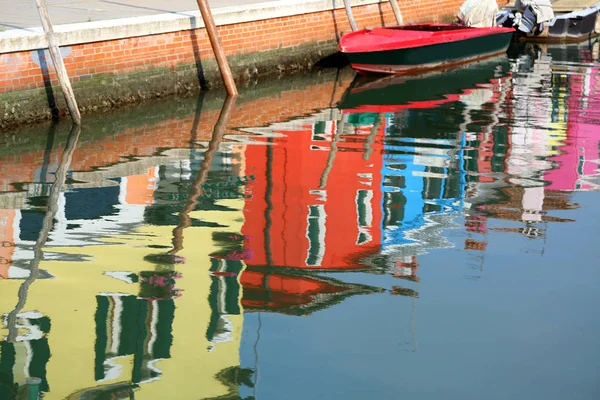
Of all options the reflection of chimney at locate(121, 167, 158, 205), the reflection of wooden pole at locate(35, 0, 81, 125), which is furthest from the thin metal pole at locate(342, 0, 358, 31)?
the reflection of chimney at locate(121, 167, 158, 205)

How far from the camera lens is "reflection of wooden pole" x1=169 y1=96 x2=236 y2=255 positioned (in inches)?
344

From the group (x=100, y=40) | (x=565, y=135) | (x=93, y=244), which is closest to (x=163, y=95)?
(x=100, y=40)

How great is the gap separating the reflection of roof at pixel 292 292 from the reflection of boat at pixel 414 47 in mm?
10959

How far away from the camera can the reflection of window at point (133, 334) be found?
20.2ft

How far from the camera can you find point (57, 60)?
1322 cm

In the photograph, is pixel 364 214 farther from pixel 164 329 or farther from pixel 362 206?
pixel 164 329

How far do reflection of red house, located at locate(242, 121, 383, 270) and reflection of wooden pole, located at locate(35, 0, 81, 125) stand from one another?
2629 millimetres

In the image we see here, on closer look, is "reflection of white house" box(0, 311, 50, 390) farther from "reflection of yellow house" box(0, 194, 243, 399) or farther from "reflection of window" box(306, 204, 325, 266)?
"reflection of window" box(306, 204, 325, 266)

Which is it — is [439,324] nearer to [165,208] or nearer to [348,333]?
[348,333]

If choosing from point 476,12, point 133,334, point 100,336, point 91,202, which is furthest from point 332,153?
point 476,12

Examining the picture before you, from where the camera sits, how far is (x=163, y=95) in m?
15.8

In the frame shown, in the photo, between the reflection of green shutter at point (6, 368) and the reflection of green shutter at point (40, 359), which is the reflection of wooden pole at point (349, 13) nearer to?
the reflection of green shutter at point (40, 359)

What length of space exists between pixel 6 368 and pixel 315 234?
11.0 feet

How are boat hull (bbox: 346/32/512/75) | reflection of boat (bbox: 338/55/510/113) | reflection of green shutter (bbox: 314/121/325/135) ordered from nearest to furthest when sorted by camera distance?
reflection of green shutter (bbox: 314/121/325/135)
reflection of boat (bbox: 338/55/510/113)
boat hull (bbox: 346/32/512/75)
